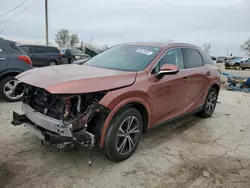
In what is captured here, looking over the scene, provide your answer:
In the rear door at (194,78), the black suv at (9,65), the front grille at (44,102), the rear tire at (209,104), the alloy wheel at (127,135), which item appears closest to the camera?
the front grille at (44,102)

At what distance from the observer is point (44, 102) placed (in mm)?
3037

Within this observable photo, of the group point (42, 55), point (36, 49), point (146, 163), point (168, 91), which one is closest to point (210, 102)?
point (168, 91)

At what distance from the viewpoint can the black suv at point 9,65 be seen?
557 centimetres

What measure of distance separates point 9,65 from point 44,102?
3246 mm

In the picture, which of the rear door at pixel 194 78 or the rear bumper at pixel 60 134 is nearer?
the rear bumper at pixel 60 134

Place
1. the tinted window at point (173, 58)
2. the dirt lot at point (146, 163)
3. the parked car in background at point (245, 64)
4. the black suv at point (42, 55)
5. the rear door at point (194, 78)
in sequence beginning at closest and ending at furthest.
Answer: the dirt lot at point (146, 163), the tinted window at point (173, 58), the rear door at point (194, 78), the black suv at point (42, 55), the parked car in background at point (245, 64)

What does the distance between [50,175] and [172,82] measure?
7.49 ft

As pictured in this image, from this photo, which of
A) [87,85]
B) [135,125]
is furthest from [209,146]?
[87,85]

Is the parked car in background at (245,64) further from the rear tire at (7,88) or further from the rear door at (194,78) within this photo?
the rear tire at (7,88)

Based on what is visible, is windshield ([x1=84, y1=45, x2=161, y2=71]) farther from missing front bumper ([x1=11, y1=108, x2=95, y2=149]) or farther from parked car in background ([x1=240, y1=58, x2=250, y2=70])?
parked car in background ([x1=240, y1=58, x2=250, y2=70])

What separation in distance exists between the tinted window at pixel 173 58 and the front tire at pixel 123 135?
1.01 m

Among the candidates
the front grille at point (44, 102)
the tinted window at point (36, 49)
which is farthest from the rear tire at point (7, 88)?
the tinted window at point (36, 49)

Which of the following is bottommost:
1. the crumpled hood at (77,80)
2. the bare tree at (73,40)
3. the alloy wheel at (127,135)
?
the alloy wheel at (127,135)

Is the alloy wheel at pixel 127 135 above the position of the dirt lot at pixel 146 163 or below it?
above
